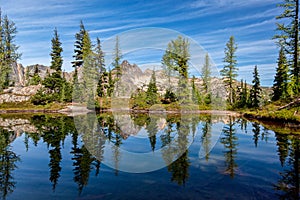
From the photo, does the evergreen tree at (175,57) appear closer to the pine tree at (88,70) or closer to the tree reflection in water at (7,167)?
the tree reflection in water at (7,167)

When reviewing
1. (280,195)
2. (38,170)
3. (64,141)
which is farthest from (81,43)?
(280,195)

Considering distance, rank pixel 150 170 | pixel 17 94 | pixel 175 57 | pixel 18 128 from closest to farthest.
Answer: pixel 150 170
pixel 18 128
pixel 175 57
pixel 17 94

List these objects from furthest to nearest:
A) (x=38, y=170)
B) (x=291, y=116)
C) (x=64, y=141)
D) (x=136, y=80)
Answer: (x=291, y=116) → (x=64, y=141) → (x=136, y=80) → (x=38, y=170)

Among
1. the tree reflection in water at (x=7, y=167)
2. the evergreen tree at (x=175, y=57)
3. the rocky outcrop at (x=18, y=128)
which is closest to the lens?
the tree reflection in water at (x=7, y=167)

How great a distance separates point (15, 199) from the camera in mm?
6922

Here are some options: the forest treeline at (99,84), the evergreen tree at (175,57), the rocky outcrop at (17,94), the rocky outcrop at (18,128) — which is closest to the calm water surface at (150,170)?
the rocky outcrop at (18,128)

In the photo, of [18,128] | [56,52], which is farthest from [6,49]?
[18,128]

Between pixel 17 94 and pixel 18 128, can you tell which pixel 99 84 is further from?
pixel 18 128

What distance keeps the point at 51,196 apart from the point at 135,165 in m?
3.82

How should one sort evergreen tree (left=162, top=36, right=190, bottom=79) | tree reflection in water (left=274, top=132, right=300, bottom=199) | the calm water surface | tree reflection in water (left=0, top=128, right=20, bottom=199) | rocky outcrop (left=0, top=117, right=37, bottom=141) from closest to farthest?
tree reflection in water (left=274, top=132, right=300, bottom=199) < the calm water surface < tree reflection in water (left=0, top=128, right=20, bottom=199) < evergreen tree (left=162, top=36, right=190, bottom=79) < rocky outcrop (left=0, top=117, right=37, bottom=141)

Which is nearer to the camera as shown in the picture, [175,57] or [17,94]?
[175,57]

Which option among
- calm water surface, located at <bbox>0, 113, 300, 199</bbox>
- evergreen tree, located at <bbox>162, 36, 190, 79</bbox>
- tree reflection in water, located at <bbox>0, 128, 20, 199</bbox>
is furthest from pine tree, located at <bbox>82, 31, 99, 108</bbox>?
calm water surface, located at <bbox>0, 113, 300, 199</bbox>

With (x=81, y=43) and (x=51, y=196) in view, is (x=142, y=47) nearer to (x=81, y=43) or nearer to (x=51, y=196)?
(x=51, y=196)

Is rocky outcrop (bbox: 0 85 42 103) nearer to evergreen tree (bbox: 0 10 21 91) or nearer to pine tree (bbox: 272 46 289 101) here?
evergreen tree (bbox: 0 10 21 91)
